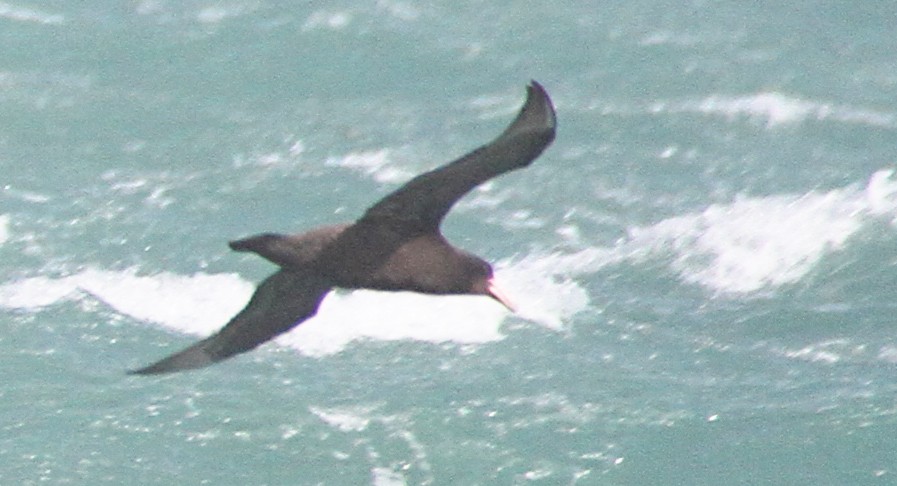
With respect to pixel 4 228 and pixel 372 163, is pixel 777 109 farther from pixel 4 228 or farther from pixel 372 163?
pixel 4 228

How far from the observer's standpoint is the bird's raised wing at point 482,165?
7.73 m

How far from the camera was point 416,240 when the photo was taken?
7.96 metres

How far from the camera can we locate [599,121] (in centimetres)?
2045

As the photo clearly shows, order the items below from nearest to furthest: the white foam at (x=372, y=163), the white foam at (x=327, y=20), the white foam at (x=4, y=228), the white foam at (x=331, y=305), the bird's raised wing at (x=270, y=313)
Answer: the bird's raised wing at (x=270, y=313) → the white foam at (x=327, y=20) → the white foam at (x=372, y=163) → the white foam at (x=4, y=228) → the white foam at (x=331, y=305)

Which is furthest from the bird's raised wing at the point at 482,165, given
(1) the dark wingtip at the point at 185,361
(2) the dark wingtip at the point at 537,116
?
(1) the dark wingtip at the point at 185,361

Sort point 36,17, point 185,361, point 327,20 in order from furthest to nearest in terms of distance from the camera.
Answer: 1. point 36,17
2. point 327,20
3. point 185,361

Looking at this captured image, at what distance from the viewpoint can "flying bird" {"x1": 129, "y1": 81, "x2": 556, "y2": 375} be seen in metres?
7.74

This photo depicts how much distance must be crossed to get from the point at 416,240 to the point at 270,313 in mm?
1062

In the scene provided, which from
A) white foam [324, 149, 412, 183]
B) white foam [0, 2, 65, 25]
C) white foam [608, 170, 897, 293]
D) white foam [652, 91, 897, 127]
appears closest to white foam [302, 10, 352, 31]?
white foam [324, 149, 412, 183]

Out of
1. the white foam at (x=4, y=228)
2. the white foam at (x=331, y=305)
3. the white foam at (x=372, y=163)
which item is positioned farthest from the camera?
the white foam at (x=331, y=305)

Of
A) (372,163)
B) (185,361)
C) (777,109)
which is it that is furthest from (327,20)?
(185,361)

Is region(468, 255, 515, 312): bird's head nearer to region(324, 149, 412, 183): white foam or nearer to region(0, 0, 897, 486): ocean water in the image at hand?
region(0, 0, 897, 486): ocean water

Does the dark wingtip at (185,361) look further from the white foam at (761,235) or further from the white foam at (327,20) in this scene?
the white foam at (761,235)

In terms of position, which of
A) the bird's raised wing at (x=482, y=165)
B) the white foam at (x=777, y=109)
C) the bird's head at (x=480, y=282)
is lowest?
the bird's head at (x=480, y=282)
